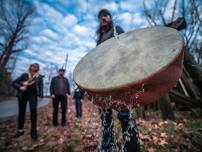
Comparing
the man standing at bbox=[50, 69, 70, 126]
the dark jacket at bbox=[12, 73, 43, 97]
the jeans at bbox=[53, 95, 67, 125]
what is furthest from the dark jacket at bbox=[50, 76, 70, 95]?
→ the dark jacket at bbox=[12, 73, 43, 97]

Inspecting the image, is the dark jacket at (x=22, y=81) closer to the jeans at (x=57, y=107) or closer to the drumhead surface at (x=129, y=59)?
the jeans at (x=57, y=107)

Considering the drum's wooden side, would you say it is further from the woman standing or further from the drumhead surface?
the woman standing

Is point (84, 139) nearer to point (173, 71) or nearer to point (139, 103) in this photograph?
point (139, 103)

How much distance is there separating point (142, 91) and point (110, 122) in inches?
38.1

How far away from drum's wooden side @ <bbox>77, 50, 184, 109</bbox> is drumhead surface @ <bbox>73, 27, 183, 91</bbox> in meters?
0.04

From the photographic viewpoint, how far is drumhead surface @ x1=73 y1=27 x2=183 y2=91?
54.5 inches

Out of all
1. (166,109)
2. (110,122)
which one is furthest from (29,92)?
(166,109)

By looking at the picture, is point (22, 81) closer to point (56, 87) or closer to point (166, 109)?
point (56, 87)

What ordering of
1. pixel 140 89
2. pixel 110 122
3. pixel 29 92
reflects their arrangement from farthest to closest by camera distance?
pixel 29 92 → pixel 110 122 → pixel 140 89

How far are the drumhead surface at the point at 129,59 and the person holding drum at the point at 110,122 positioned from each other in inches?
14.9

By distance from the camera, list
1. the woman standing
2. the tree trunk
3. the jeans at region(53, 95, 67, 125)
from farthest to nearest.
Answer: the jeans at region(53, 95, 67, 125) < the tree trunk < the woman standing

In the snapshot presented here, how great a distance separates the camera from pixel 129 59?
1605 millimetres

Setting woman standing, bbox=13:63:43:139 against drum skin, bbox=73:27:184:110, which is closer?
drum skin, bbox=73:27:184:110

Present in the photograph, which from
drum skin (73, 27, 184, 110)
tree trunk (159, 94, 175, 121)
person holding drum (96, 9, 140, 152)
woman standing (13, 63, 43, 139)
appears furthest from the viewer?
tree trunk (159, 94, 175, 121)
